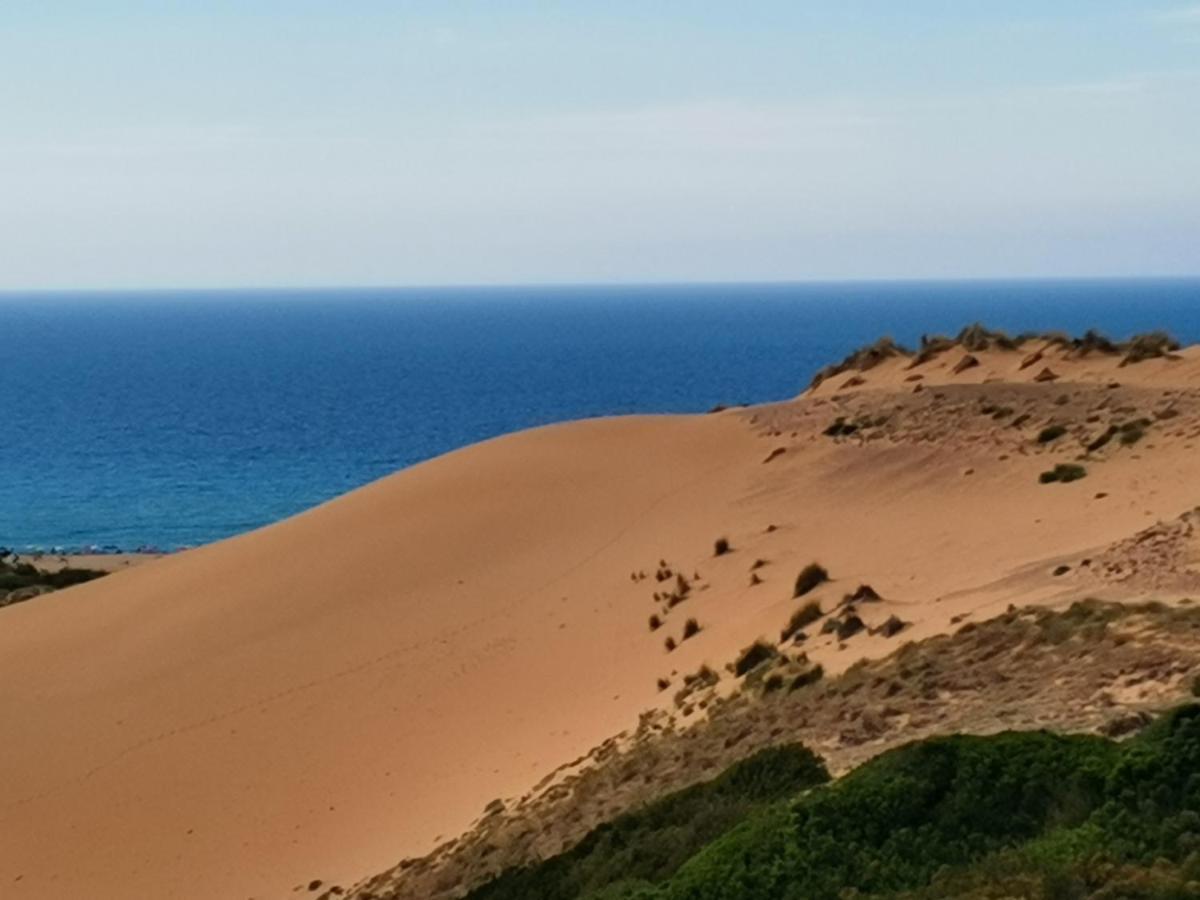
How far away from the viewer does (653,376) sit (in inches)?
4547

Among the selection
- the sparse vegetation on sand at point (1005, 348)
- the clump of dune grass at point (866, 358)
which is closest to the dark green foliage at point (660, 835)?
the sparse vegetation on sand at point (1005, 348)

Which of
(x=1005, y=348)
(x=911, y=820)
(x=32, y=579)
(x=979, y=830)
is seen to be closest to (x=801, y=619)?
(x=911, y=820)

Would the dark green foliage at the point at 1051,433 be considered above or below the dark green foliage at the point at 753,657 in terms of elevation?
above

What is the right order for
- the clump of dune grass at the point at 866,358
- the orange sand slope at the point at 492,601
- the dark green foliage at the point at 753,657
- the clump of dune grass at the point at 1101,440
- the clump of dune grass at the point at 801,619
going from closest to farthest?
the dark green foliage at the point at 753,657
the clump of dune grass at the point at 801,619
the orange sand slope at the point at 492,601
the clump of dune grass at the point at 1101,440
the clump of dune grass at the point at 866,358

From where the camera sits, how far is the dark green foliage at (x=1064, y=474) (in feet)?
64.9

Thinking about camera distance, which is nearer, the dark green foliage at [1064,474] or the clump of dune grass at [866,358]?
the dark green foliage at [1064,474]

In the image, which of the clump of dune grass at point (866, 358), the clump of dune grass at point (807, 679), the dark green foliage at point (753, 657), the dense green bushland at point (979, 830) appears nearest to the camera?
the dense green bushland at point (979, 830)

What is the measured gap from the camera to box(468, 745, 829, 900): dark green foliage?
9453mm

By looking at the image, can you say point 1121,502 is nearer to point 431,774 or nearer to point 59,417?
point 431,774

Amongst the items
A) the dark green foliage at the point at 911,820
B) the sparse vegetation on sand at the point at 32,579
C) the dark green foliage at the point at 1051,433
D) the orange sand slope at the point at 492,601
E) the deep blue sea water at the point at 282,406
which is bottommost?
the deep blue sea water at the point at 282,406

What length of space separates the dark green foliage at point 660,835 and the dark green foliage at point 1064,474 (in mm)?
10757

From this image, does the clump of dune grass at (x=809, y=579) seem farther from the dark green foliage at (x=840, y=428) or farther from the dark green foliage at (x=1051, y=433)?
the dark green foliage at (x=840, y=428)

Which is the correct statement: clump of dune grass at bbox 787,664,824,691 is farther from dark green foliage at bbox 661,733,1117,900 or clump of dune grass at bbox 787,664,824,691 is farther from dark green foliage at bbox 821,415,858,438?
dark green foliage at bbox 821,415,858,438

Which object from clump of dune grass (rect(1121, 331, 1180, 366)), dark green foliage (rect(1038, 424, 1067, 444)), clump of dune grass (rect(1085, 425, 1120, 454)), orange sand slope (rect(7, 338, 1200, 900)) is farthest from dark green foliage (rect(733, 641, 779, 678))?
clump of dune grass (rect(1121, 331, 1180, 366))
